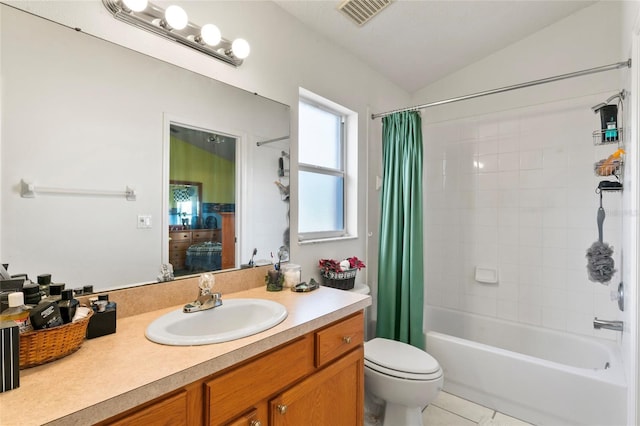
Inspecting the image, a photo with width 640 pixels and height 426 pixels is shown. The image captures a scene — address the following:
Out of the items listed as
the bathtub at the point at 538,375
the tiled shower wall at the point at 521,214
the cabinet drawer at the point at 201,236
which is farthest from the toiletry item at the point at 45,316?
the tiled shower wall at the point at 521,214

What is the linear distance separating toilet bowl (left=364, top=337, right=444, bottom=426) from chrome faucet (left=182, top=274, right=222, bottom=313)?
97 cm

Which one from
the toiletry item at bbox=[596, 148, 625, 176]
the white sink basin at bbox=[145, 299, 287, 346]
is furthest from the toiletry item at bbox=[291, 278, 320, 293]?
the toiletry item at bbox=[596, 148, 625, 176]

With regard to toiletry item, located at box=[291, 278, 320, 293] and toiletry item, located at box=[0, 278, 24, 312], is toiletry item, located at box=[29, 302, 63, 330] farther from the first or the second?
toiletry item, located at box=[291, 278, 320, 293]

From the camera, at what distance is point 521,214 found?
2.59 meters

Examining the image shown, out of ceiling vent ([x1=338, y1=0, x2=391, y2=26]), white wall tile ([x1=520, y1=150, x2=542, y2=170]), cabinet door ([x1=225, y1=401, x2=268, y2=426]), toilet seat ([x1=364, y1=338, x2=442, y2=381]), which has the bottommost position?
toilet seat ([x1=364, y1=338, x2=442, y2=381])

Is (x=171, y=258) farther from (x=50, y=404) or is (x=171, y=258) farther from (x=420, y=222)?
(x=420, y=222)

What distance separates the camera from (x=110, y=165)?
1.14m

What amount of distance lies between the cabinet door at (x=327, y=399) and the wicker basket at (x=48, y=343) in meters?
0.59

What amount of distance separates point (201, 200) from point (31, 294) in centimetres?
69

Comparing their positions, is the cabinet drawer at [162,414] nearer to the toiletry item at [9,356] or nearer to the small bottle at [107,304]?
the toiletry item at [9,356]

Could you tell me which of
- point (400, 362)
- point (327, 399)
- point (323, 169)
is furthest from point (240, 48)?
point (400, 362)

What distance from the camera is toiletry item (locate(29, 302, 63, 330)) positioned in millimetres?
770

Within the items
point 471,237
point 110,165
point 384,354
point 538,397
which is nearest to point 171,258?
point 110,165

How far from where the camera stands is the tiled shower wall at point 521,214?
2.31 metres
